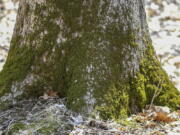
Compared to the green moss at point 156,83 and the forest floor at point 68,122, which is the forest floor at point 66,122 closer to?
the forest floor at point 68,122

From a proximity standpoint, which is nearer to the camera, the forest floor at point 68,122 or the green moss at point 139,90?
the forest floor at point 68,122

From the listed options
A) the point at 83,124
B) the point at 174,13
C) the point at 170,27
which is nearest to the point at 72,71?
the point at 83,124

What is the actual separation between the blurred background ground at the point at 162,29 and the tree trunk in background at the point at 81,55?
80.8 inches

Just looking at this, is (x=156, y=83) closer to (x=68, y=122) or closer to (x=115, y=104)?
(x=115, y=104)

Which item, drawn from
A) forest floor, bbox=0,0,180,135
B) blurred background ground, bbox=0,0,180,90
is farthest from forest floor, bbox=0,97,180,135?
blurred background ground, bbox=0,0,180,90

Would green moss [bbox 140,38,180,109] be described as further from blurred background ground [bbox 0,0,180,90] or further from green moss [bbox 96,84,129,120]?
blurred background ground [bbox 0,0,180,90]

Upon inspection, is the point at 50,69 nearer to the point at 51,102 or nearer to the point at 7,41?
the point at 51,102

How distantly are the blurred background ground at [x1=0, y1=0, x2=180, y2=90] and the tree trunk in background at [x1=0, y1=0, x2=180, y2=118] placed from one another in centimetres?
Answer: 205

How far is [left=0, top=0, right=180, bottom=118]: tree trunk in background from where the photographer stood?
2.82m

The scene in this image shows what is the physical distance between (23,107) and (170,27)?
479 centimetres

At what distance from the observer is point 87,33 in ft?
9.39

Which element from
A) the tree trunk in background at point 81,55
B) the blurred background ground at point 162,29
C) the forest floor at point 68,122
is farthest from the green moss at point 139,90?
the blurred background ground at point 162,29

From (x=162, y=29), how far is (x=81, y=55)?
4.25 meters

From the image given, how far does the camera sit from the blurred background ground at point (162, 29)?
544cm
